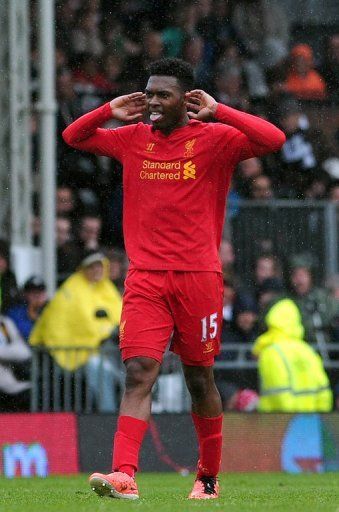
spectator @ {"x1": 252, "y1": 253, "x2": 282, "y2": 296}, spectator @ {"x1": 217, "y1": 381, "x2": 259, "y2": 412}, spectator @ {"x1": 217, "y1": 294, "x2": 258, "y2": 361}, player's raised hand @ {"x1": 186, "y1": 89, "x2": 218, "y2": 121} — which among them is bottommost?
spectator @ {"x1": 217, "y1": 381, "x2": 259, "y2": 412}

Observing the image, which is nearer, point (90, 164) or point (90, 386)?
point (90, 386)

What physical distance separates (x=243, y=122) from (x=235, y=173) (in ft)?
33.8

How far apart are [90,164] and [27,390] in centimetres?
450

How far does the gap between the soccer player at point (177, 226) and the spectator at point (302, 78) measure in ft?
39.5

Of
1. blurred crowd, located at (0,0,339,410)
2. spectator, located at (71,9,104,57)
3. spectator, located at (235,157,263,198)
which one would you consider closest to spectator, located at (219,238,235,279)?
blurred crowd, located at (0,0,339,410)

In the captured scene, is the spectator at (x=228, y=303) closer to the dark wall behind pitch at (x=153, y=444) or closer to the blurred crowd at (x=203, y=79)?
the blurred crowd at (x=203, y=79)

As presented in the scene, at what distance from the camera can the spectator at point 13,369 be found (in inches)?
571

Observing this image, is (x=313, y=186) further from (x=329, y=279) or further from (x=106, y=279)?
(x=106, y=279)

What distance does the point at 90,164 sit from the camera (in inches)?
729

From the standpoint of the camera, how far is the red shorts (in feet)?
28.1

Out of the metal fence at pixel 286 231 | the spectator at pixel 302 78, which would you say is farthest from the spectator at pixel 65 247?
the spectator at pixel 302 78

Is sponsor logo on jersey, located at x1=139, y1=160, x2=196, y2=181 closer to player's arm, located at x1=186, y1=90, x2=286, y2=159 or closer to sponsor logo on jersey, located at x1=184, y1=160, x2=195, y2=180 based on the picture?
sponsor logo on jersey, located at x1=184, y1=160, x2=195, y2=180

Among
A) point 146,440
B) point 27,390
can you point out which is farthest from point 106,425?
point 27,390

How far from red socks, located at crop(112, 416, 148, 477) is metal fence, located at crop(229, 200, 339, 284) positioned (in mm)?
9710
